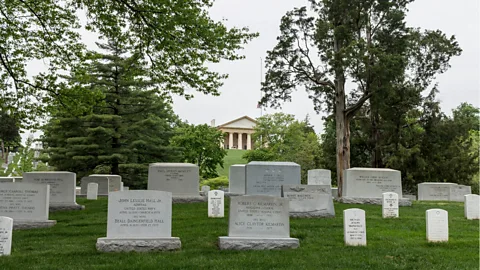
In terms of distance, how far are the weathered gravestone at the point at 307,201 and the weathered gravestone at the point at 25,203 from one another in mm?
6255

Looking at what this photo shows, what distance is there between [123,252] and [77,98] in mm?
9027

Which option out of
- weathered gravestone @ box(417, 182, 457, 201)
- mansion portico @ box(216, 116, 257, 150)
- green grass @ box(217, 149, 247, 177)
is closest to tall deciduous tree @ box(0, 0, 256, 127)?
weathered gravestone @ box(417, 182, 457, 201)

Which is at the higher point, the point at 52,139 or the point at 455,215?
the point at 52,139

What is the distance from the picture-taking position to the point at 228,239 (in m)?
7.91

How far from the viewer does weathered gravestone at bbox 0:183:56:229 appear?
10078 millimetres

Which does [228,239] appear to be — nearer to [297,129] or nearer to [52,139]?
[52,139]

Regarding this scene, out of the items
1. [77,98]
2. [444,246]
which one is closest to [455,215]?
[444,246]

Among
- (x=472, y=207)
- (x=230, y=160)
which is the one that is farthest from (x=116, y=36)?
(x=230, y=160)

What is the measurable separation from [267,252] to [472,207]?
292 inches

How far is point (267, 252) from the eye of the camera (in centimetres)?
767

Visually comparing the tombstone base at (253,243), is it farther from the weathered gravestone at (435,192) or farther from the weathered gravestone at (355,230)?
the weathered gravestone at (435,192)

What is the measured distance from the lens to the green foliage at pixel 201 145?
119 feet

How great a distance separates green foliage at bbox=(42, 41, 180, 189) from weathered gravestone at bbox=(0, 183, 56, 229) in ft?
46.1

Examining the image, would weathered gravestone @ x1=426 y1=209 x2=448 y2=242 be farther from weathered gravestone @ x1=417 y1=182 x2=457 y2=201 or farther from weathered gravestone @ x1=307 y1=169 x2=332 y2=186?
weathered gravestone @ x1=417 y1=182 x2=457 y2=201
